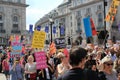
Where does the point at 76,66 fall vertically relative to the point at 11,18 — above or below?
below

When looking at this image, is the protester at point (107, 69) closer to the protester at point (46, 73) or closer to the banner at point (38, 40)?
the protester at point (46, 73)

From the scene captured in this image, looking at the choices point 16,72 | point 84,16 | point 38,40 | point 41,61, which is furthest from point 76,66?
point 84,16

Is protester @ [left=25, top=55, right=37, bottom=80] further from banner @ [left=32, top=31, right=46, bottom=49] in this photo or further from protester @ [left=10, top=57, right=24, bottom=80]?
protester @ [left=10, top=57, right=24, bottom=80]

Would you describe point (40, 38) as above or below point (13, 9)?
below

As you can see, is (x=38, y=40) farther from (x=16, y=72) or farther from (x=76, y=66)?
(x=76, y=66)

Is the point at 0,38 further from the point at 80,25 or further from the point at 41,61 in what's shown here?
the point at 41,61

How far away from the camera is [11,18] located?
90.4 meters

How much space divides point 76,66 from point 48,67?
607cm

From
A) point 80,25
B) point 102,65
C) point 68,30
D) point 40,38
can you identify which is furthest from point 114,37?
point 102,65

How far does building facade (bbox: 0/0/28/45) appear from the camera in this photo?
87688 millimetres

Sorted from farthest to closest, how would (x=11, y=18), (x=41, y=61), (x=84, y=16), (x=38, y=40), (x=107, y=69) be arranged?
(x=11, y=18), (x=84, y=16), (x=38, y=40), (x=41, y=61), (x=107, y=69)

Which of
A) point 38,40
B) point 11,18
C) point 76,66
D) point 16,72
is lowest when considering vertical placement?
point 16,72

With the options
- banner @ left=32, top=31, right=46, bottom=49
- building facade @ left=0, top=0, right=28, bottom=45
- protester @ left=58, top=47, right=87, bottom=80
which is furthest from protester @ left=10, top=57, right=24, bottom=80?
building facade @ left=0, top=0, right=28, bottom=45

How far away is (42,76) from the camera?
10.3 metres
